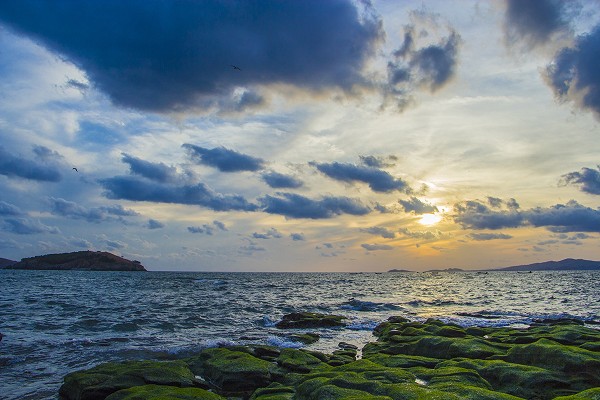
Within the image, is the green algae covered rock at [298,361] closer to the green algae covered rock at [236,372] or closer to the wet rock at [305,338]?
the green algae covered rock at [236,372]

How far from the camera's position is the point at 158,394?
576 inches

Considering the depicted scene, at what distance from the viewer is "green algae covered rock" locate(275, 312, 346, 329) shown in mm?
40500

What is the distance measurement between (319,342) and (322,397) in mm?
18270

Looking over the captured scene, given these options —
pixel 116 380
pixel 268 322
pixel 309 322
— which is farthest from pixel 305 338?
pixel 116 380

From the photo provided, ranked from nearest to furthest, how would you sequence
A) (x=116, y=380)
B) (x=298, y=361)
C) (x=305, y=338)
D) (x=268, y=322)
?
(x=116, y=380), (x=298, y=361), (x=305, y=338), (x=268, y=322)

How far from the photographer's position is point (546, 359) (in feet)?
62.2

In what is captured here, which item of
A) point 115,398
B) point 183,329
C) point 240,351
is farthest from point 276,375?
point 183,329

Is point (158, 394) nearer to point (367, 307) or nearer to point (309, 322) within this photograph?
point (309, 322)

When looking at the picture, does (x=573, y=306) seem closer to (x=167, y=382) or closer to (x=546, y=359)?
(x=546, y=359)

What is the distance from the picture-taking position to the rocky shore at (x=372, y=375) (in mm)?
14383

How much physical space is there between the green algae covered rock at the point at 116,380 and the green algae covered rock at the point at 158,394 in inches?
53.1

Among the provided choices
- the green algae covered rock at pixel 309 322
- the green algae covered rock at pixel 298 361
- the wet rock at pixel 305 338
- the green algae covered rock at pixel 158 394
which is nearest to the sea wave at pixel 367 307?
the green algae covered rock at pixel 309 322

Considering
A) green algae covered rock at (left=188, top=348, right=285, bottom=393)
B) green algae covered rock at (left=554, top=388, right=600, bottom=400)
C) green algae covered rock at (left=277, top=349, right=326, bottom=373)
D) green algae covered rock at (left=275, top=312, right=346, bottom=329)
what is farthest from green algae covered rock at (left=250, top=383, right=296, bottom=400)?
green algae covered rock at (left=275, top=312, right=346, bottom=329)

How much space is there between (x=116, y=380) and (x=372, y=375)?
1041 centimetres
